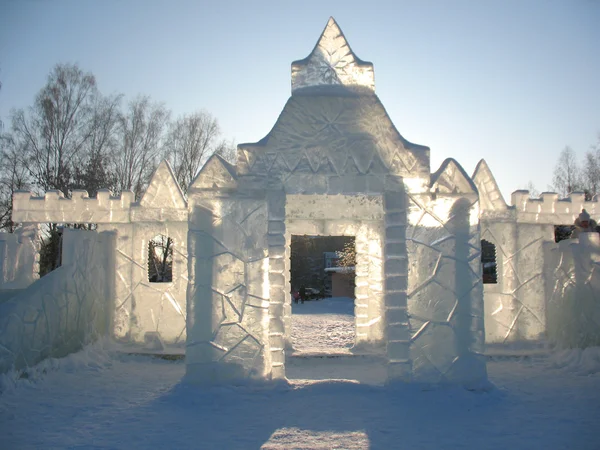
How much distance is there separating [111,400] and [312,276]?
25.0m

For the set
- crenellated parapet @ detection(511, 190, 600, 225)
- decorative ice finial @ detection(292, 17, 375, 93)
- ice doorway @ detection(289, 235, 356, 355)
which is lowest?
ice doorway @ detection(289, 235, 356, 355)

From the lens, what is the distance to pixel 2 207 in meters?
18.3

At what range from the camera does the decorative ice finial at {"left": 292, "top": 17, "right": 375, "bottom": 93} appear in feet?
21.4

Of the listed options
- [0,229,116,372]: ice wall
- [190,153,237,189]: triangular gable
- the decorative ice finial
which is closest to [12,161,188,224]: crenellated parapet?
[0,229,116,372]: ice wall

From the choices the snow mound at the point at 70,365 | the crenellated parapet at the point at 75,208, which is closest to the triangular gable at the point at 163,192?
the crenellated parapet at the point at 75,208

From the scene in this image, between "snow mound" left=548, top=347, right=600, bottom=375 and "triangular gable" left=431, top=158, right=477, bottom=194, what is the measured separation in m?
3.66

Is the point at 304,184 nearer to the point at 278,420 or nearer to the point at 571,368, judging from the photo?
the point at 278,420

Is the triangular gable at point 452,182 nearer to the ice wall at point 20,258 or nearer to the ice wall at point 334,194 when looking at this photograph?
the ice wall at point 334,194

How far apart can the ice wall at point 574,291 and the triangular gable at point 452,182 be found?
3.09 metres

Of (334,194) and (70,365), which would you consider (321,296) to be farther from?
(334,194)

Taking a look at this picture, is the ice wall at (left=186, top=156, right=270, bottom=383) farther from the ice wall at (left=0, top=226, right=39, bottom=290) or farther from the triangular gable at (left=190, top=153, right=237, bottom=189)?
the ice wall at (left=0, top=226, right=39, bottom=290)

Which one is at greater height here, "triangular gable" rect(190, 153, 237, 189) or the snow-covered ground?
"triangular gable" rect(190, 153, 237, 189)

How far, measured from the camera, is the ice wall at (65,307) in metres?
6.23

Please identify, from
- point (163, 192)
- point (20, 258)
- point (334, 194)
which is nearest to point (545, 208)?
point (334, 194)
